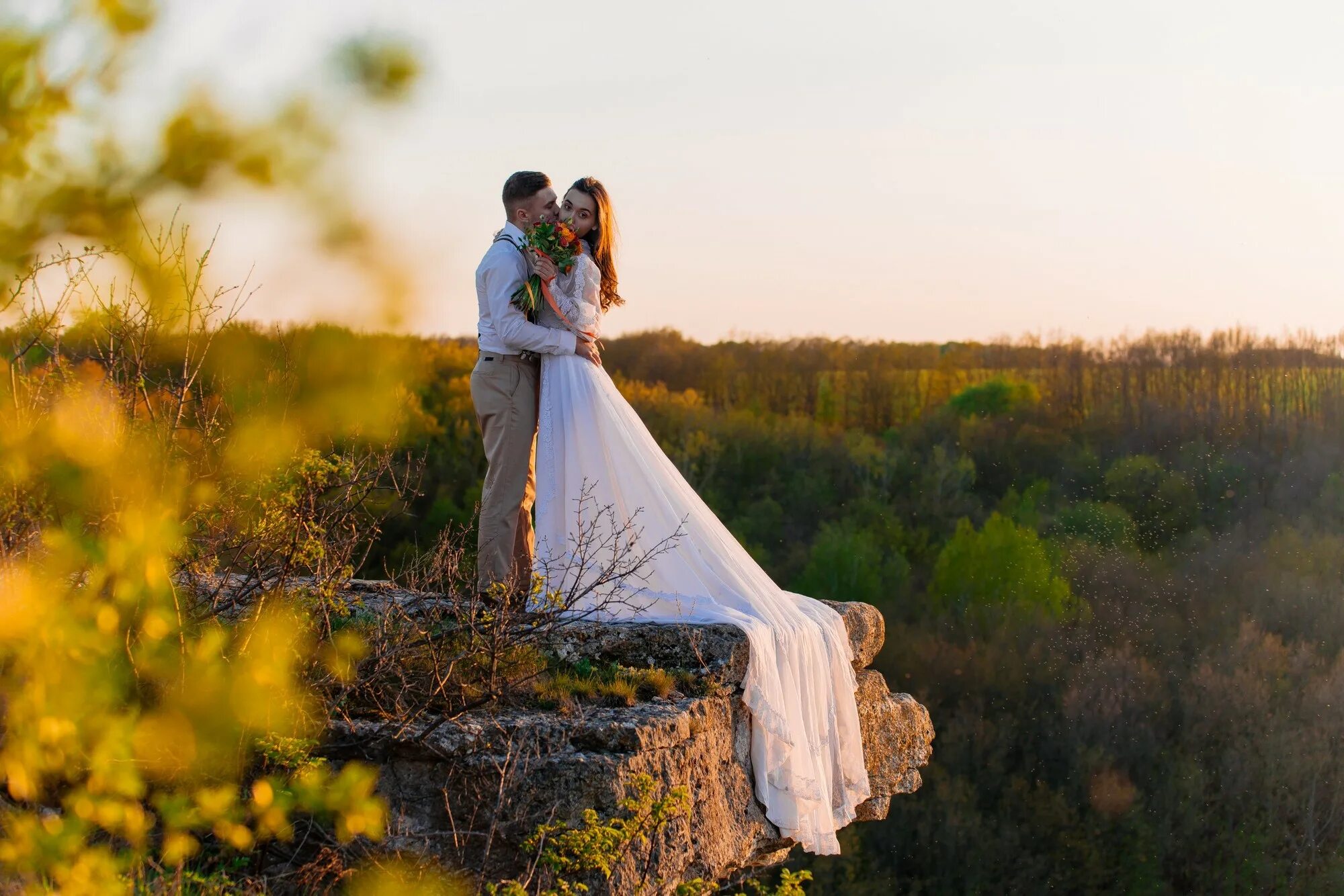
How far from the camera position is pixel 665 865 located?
15.5ft

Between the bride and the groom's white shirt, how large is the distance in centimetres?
12

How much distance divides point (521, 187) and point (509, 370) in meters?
0.87

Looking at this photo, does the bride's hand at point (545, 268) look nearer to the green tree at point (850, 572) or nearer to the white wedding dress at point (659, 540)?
the white wedding dress at point (659, 540)

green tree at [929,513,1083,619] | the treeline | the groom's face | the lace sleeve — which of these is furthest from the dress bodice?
the treeline

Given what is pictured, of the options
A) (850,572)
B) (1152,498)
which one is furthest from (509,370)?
(1152,498)

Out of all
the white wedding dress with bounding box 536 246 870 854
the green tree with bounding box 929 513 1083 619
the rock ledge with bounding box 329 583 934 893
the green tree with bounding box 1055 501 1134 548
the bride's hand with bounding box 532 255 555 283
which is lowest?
the green tree with bounding box 929 513 1083 619

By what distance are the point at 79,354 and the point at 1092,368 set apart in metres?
48.4

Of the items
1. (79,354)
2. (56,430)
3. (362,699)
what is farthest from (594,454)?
(56,430)

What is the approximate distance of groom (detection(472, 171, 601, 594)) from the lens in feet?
20.2

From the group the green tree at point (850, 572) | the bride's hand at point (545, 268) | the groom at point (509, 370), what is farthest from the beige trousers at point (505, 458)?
the green tree at point (850, 572)

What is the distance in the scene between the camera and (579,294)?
→ 6281 millimetres

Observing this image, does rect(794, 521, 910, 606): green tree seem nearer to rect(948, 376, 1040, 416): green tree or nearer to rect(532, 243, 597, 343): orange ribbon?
rect(948, 376, 1040, 416): green tree

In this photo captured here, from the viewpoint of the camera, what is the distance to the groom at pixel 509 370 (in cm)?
616

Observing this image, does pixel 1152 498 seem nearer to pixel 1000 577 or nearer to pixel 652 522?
pixel 1000 577
